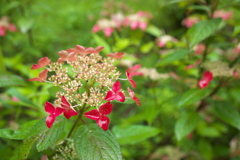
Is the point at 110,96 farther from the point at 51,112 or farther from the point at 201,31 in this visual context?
the point at 201,31

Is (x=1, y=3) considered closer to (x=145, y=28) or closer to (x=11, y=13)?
(x=11, y=13)

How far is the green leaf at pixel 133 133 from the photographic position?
0.87 m

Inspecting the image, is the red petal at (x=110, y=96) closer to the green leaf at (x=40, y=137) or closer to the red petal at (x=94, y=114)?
the red petal at (x=94, y=114)

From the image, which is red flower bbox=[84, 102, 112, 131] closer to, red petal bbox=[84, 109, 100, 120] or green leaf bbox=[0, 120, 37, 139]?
red petal bbox=[84, 109, 100, 120]

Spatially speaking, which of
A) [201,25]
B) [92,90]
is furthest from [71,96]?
[201,25]

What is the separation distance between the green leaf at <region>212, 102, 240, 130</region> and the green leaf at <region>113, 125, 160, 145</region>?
0.90 ft

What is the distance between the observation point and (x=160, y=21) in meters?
3.12

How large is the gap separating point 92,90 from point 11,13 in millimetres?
1550

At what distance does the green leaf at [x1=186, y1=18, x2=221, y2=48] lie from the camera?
32.7 inches

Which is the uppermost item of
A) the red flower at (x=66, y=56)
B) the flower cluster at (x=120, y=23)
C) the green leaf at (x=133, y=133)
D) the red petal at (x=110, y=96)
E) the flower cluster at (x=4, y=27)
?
the red flower at (x=66, y=56)

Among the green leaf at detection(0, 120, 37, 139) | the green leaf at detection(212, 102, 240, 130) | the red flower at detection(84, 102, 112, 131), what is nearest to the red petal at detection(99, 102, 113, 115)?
the red flower at detection(84, 102, 112, 131)

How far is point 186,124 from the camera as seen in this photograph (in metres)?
0.95

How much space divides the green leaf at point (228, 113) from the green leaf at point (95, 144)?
569 mm

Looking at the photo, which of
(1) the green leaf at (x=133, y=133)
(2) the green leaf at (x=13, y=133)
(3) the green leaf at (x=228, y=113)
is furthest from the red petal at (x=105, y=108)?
(3) the green leaf at (x=228, y=113)
